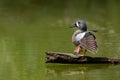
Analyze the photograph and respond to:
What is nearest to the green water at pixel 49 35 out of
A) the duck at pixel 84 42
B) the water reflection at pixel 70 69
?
the water reflection at pixel 70 69

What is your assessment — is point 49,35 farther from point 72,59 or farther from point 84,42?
point 72,59

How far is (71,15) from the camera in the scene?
16.0m

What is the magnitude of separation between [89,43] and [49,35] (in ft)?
11.0

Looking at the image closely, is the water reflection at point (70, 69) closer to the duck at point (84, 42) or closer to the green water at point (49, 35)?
the green water at point (49, 35)

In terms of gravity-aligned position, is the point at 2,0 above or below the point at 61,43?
above

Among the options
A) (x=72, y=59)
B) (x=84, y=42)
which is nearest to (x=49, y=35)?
(x=84, y=42)

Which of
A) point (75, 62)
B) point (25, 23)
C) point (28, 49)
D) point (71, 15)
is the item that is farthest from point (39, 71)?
point (71, 15)

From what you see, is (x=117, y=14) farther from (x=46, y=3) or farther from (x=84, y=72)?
(x=84, y=72)

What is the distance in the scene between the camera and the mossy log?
8.22 m

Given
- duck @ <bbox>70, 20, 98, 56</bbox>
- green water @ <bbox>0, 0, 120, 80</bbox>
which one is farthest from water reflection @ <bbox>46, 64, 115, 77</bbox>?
duck @ <bbox>70, 20, 98, 56</bbox>

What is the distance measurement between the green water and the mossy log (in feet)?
0.26

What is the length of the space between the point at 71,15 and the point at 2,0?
196 inches

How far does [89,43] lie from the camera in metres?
8.43

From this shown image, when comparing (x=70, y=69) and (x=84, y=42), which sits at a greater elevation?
(x=84, y=42)
